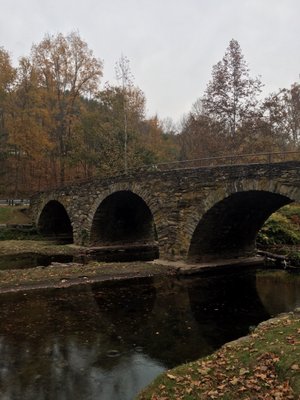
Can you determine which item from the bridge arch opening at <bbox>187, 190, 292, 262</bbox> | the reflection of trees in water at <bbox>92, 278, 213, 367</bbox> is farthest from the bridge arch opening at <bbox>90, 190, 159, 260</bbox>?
the reflection of trees in water at <bbox>92, 278, 213, 367</bbox>

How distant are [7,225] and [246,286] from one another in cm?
2342

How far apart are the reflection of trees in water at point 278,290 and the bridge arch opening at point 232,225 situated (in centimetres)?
245

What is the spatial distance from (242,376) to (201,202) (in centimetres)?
1228

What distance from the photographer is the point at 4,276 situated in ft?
56.3

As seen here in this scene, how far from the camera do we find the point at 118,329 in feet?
37.7

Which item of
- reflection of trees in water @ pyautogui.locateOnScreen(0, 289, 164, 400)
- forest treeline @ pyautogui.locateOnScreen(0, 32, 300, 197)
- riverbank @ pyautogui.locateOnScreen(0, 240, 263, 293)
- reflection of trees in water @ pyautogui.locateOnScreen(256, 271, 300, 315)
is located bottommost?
reflection of trees in water @ pyautogui.locateOnScreen(0, 289, 164, 400)

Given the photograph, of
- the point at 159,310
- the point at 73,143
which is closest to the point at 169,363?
the point at 159,310

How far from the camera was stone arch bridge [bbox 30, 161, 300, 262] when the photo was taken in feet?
53.6

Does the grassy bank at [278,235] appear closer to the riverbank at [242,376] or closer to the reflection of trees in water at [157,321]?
the reflection of trees in water at [157,321]

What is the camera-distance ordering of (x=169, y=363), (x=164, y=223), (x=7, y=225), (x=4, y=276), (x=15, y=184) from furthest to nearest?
1. (x=15, y=184)
2. (x=7, y=225)
3. (x=164, y=223)
4. (x=4, y=276)
5. (x=169, y=363)

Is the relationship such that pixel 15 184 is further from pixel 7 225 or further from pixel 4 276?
pixel 4 276

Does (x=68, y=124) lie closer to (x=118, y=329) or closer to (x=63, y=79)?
(x=63, y=79)

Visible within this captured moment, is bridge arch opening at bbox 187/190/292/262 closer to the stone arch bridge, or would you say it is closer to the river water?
the stone arch bridge

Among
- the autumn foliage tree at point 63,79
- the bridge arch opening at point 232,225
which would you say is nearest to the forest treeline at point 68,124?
the autumn foliage tree at point 63,79
